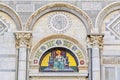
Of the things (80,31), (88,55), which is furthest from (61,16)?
(88,55)

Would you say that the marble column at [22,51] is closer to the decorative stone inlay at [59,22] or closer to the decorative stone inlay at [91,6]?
the decorative stone inlay at [59,22]

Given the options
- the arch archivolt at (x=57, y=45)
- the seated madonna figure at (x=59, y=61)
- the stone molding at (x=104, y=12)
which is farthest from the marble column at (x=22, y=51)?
the stone molding at (x=104, y=12)

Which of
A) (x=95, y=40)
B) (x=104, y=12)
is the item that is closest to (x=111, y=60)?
(x=95, y=40)

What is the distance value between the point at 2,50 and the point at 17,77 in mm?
1146

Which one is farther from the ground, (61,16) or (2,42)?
(61,16)

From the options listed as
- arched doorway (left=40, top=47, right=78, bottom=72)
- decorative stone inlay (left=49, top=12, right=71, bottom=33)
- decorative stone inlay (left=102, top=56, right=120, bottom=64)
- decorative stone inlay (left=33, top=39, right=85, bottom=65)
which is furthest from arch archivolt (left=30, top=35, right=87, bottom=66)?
decorative stone inlay (left=102, top=56, right=120, bottom=64)

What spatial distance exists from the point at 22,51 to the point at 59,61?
1414mm

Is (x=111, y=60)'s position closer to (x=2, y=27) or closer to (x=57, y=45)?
(x=57, y=45)

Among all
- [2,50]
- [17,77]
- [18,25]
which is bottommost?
[17,77]

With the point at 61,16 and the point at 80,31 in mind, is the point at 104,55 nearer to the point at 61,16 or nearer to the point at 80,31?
the point at 80,31

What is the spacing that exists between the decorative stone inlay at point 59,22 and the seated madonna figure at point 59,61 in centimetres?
85

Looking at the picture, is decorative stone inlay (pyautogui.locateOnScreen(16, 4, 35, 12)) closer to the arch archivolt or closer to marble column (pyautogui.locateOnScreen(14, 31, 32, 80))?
marble column (pyautogui.locateOnScreen(14, 31, 32, 80))

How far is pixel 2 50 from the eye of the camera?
1352cm

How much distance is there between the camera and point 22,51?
43.8 ft
